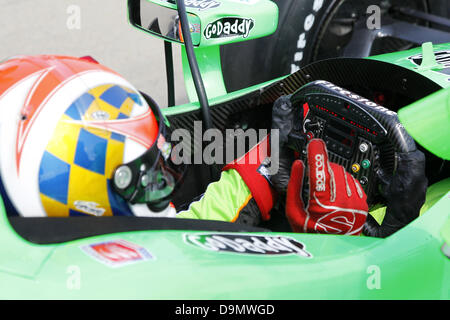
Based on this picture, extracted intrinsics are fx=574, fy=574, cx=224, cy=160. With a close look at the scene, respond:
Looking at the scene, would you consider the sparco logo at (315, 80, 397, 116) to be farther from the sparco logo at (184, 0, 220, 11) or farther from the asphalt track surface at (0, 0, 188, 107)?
the asphalt track surface at (0, 0, 188, 107)

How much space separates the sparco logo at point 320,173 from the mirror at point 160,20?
81 cm

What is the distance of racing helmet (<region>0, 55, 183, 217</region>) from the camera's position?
116 cm

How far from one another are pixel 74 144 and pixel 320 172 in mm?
597

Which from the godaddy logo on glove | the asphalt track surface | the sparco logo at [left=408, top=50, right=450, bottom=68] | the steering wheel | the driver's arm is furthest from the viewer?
the asphalt track surface

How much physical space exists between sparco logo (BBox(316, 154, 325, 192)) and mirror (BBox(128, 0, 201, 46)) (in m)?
0.81

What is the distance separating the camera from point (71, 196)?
3.93 feet

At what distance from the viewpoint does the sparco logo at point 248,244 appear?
1157mm
